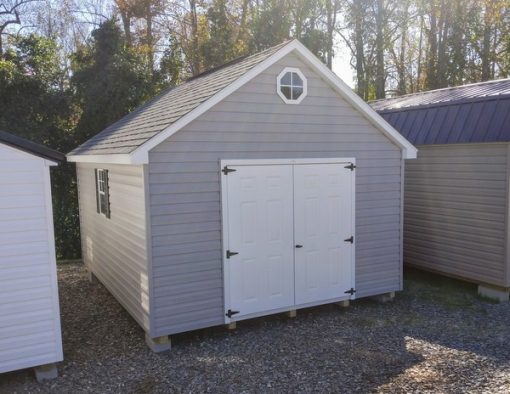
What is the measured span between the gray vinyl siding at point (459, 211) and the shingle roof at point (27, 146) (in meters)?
6.51

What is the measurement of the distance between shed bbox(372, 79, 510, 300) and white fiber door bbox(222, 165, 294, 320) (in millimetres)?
3448

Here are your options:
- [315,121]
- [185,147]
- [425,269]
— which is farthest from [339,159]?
[425,269]

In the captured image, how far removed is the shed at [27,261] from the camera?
5074mm

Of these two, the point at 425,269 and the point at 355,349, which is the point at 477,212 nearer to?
the point at 425,269

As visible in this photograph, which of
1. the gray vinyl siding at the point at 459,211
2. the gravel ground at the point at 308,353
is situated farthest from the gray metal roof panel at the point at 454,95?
the gravel ground at the point at 308,353

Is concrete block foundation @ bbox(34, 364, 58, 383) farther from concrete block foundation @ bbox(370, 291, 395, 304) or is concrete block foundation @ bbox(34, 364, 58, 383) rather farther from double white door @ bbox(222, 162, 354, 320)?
concrete block foundation @ bbox(370, 291, 395, 304)

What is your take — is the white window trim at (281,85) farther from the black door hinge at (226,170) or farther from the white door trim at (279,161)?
the black door hinge at (226,170)

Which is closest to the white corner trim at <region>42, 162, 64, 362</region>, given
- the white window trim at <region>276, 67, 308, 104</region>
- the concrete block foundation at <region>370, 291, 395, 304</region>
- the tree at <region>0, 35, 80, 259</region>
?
the white window trim at <region>276, 67, 308, 104</region>

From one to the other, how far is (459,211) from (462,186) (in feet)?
1.49

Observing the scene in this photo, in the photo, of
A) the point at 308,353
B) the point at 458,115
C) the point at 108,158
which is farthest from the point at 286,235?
the point at 458,115

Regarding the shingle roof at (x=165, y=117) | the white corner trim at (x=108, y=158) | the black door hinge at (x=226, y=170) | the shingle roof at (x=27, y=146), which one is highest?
the shingle roof at (x=165, y=117)

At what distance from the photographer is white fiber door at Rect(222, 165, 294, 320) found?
6.46 metres

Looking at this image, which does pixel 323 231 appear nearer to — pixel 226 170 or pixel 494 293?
pixel 226 170

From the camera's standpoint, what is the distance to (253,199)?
657 centimetres
